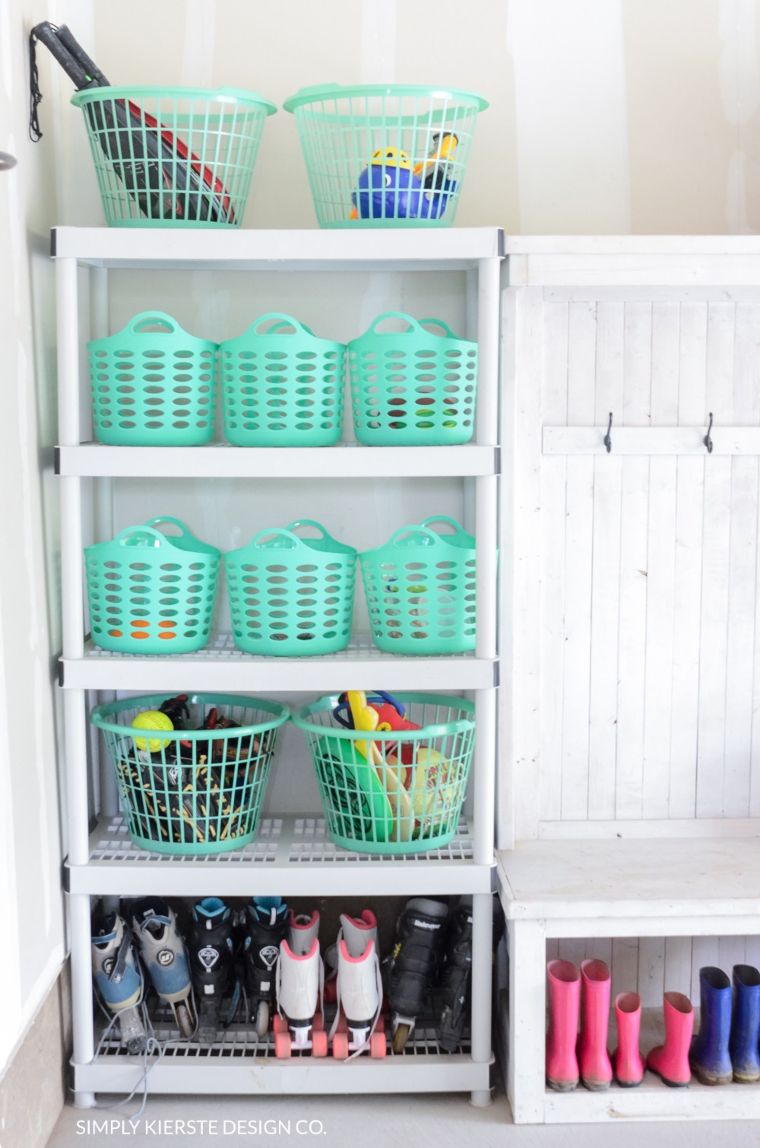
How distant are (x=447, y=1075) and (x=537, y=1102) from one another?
7.0 inches

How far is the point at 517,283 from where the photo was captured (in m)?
2.24

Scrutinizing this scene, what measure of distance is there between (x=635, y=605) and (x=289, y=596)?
0.79m

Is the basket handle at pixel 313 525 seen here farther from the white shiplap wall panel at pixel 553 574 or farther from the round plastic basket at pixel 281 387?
the white shiplap wall panel at pixel 553 574

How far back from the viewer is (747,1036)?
7.32 ft

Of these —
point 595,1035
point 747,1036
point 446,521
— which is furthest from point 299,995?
point 446,521

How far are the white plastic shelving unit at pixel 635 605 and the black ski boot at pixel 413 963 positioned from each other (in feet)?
0.61

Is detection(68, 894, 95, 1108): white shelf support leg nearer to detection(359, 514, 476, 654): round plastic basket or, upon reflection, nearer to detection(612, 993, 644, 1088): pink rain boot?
detection(359, 514, 476, 654): round plastic basket

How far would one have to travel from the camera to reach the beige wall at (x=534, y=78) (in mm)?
2426

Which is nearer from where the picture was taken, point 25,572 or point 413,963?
point 25,572

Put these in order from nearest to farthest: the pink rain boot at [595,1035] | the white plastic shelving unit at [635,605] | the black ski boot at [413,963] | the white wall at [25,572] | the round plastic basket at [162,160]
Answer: the white wall at [25,572] < the round plastic basket at [162,160] < the pink rain boot at [595,1035] < the black ski boot at [413,963] < the white plastic shelving unit at [635,605]

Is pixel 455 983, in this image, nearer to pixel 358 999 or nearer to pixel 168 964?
pixel 358 999

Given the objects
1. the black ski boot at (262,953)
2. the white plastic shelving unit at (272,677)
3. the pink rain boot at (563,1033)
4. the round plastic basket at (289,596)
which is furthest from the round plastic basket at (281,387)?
the pink rain boot at (563,1033)

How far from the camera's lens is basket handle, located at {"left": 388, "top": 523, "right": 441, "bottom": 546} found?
7.23 ft

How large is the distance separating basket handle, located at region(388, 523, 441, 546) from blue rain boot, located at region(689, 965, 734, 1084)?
1.01 meters
